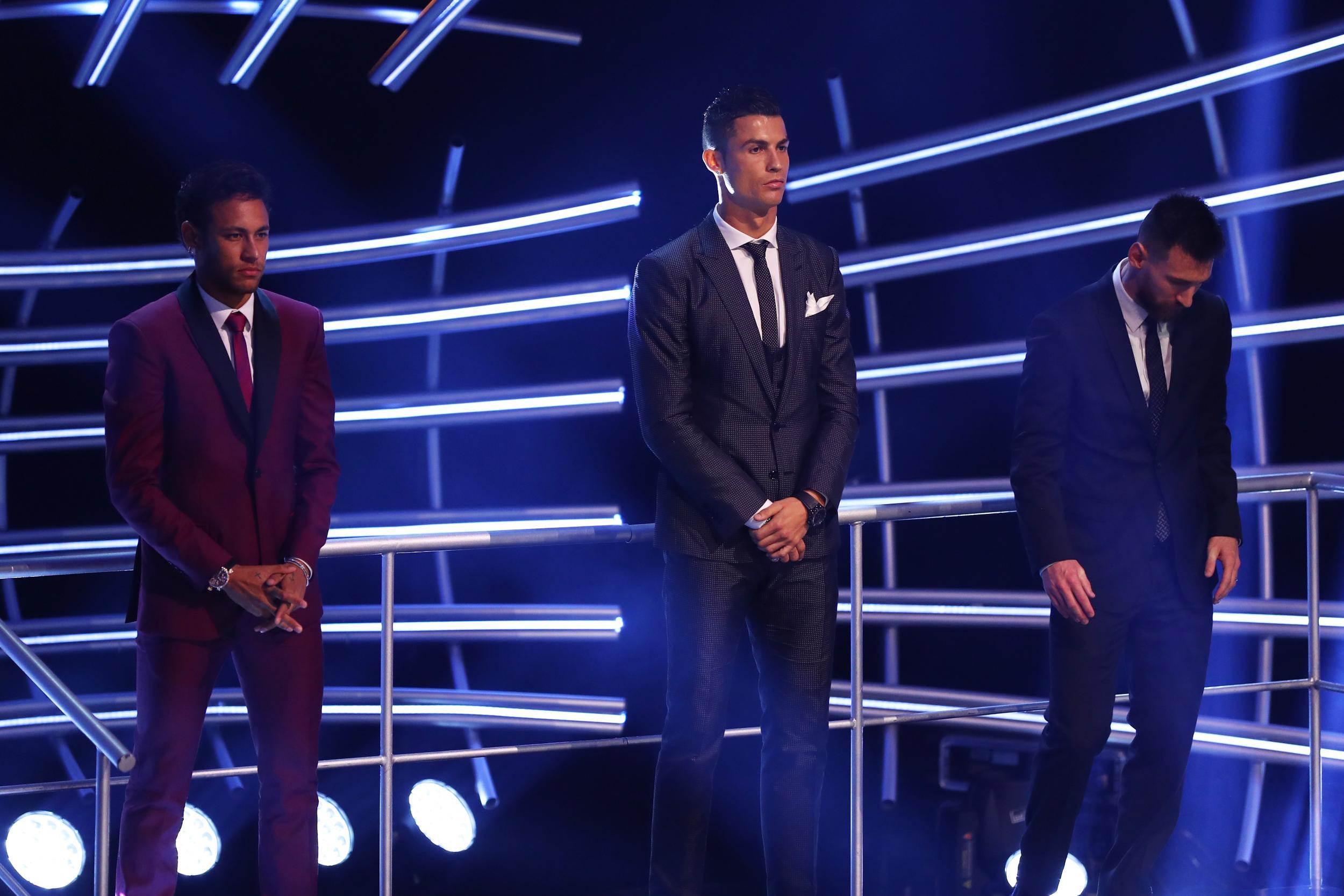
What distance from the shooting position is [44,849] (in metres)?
4.07

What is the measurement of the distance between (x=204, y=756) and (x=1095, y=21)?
417cm

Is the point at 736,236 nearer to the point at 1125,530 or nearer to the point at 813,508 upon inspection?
the point at 813,508

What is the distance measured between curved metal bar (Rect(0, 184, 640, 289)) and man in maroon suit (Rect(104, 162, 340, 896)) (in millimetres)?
2098

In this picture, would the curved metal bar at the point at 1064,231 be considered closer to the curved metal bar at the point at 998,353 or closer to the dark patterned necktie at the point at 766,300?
the curved metal bar at the point at 998,353

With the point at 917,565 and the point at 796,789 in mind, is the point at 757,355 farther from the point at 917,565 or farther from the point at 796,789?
the point at 917,565

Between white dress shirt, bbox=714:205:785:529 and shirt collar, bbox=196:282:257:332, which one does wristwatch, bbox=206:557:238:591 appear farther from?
white dress shirt, bbox=714:205:785:529

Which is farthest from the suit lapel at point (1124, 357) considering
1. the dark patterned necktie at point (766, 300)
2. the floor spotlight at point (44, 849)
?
the floor spotlight at point (44, 849)

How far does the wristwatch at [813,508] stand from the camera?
2.04 m

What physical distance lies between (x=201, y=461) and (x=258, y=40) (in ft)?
7.46

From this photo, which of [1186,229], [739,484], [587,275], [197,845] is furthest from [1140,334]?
[197,845]

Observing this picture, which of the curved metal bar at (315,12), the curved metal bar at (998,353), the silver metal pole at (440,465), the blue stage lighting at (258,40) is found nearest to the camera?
the curved metal bar at (998,353)

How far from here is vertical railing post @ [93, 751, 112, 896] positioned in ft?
6.39

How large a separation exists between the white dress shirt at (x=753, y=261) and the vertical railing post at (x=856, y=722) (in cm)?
56

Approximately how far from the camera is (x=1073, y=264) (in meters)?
3.69
